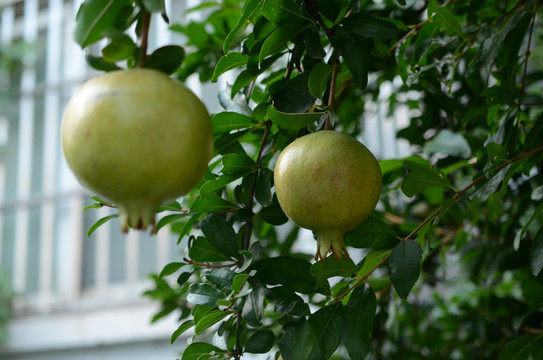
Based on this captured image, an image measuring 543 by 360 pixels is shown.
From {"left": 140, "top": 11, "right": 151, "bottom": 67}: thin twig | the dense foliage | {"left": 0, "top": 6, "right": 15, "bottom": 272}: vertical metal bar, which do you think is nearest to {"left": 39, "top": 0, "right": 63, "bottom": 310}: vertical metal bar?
{"left": 0, "top": 6, "right": 15, "bottom": 272}: vertical metal bar

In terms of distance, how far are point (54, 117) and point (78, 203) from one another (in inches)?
20.4

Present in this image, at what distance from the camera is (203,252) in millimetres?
604

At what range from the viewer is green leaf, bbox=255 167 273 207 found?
1.86ft

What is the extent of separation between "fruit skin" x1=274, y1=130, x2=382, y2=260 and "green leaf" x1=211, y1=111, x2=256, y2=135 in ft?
0.58

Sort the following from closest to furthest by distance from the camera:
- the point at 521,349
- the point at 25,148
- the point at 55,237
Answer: the point at 521,349
the point at 55,237
the point at 25,148

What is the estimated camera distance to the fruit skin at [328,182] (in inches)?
16.4

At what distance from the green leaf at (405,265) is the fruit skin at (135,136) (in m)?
0.26

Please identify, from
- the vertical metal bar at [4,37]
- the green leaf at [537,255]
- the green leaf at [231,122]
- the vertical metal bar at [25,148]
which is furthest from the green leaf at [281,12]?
the vertical metal bar at [4,37]

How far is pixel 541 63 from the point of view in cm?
183

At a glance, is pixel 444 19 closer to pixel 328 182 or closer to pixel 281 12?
pixel 281 12

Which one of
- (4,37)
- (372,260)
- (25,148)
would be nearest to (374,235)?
(372,260)

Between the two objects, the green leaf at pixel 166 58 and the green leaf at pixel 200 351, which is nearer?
the green leaf at pixel 166 58

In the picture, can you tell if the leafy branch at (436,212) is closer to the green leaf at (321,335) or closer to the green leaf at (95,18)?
the green leaf at (321,335)

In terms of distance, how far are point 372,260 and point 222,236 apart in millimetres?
155
